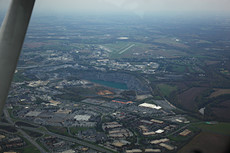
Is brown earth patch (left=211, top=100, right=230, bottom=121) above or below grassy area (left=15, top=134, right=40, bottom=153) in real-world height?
above

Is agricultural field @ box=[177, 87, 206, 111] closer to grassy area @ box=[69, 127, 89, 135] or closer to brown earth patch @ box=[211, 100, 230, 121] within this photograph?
brown earth patch @ box=[211, 100, 230, 121]

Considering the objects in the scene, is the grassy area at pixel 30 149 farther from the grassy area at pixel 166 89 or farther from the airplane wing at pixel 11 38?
the grassy area at pixel 166 89

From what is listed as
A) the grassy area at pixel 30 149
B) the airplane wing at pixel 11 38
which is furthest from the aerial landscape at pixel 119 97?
the airplane wing at pixel 11 38

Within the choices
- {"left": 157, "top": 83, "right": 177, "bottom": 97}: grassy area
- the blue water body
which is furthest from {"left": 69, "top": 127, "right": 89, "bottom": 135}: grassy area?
the blue water body

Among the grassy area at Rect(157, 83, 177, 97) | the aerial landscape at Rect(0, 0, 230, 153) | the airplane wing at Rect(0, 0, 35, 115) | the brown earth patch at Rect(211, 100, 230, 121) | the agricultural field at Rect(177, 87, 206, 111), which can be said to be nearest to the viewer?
the airplane wing at Rect(0, 0, 35, 115)

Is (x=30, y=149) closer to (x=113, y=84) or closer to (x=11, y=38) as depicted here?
(x=11, y=38)

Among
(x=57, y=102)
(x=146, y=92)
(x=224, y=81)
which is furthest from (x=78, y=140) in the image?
(x=224, y=81)
